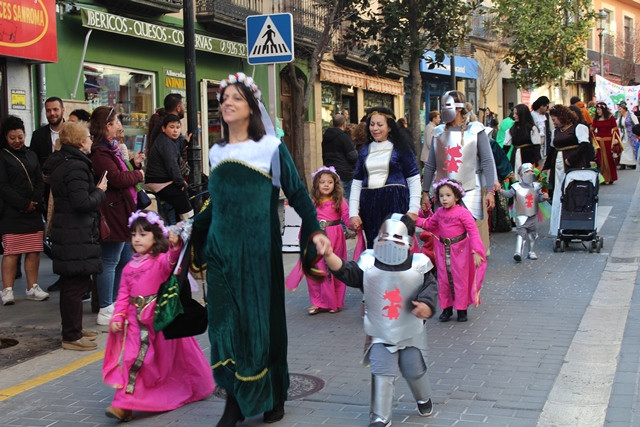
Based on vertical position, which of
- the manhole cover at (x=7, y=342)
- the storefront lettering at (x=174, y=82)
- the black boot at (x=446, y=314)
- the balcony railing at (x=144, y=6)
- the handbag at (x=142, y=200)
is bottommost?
the manhole cover at (x=7, y=342)

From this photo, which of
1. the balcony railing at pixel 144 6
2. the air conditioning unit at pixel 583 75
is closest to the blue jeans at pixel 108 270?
the balcony railing at pixel 144 6

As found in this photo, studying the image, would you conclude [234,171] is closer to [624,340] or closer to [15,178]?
[624,340]

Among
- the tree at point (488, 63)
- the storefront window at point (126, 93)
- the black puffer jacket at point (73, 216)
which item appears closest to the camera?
the black puffer jacket at point (73, 216)

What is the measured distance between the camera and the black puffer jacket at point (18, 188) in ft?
27.6

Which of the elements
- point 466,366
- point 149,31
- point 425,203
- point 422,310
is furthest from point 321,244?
point 149,31

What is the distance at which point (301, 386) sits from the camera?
18.6 ft

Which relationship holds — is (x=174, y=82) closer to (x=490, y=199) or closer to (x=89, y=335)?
(x=490, y=199)

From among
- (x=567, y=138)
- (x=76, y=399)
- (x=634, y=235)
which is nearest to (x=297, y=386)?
(x=76, y=399)

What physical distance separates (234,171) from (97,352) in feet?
8.83

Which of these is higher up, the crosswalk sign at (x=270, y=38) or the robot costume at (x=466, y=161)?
the crosswalk sign at (x=270, y=38)

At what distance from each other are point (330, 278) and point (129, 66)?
28.9ft

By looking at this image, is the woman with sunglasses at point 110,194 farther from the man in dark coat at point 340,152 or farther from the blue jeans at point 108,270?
the man in dark coat at point 340,152

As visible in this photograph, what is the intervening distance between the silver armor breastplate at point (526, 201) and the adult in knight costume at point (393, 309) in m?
6.32

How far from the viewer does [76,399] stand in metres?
5.58
